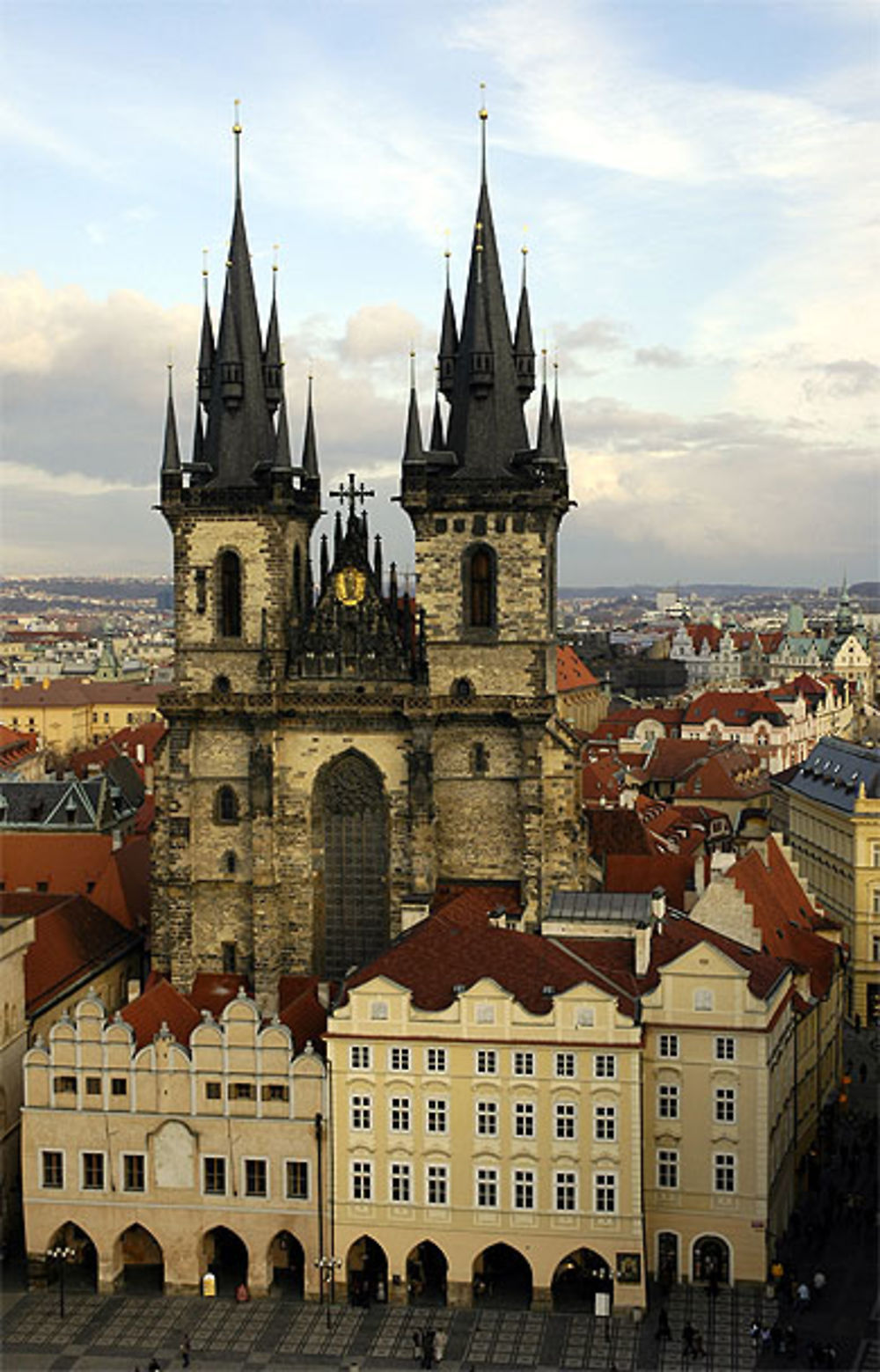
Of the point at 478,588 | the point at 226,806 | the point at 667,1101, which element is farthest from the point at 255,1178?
the point at 478,588

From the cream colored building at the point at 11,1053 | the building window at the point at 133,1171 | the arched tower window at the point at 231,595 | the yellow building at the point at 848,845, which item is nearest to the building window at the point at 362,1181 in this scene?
the building window at the point at 133,1171

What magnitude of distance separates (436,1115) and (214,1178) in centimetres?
782

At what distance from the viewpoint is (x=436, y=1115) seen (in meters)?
53.0

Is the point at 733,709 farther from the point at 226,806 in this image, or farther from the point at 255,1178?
the point at 255,1178

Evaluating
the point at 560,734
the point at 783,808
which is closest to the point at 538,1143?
the point at 560,734

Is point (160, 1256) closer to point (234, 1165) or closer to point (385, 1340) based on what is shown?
point (234, 1165)

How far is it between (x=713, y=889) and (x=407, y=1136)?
17.8m

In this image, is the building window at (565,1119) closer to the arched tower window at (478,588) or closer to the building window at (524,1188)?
the building window at (524,1188)

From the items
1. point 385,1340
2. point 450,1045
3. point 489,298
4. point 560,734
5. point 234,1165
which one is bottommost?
point 385,1340

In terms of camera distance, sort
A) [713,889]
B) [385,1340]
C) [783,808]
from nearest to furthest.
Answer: [385,1340] → [713,889] → [783,808]

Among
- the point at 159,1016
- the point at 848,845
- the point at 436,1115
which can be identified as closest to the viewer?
the point at 436,1115

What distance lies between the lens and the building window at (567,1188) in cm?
5219

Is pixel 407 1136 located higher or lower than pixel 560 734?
lower

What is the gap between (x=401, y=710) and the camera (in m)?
71.2
